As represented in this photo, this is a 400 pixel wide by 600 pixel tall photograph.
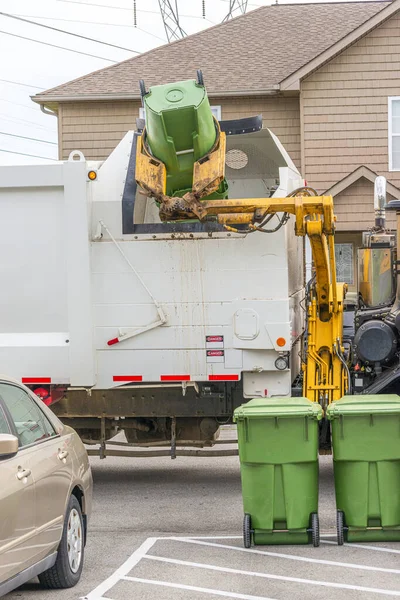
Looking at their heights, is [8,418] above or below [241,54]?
below

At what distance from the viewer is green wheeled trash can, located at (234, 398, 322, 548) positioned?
25.4ft

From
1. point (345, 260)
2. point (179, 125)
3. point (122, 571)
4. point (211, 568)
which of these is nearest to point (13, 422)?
point (122, 571)

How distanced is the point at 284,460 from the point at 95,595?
1901 millimetres

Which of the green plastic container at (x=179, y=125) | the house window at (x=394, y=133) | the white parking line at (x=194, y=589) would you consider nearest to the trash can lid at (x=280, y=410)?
the white parking line at (x=194, y=589)

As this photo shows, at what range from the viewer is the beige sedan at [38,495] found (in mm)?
5641

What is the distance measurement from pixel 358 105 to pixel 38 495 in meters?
15.6

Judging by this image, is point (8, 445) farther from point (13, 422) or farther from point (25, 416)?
point (25, 416)

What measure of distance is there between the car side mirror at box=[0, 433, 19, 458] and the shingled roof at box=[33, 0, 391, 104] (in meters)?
15.9

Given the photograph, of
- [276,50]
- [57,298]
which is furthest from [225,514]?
[276,50]

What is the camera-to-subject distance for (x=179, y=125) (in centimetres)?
905

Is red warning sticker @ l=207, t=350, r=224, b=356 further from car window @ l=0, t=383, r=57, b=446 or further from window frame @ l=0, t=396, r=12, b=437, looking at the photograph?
window frame @ l=0, t=396, r=12, b=437

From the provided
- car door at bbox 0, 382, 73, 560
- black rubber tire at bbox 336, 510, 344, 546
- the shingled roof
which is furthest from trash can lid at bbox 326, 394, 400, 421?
the shingled roof

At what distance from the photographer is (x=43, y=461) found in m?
6.29

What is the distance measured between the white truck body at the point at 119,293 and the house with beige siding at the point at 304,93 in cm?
1068
